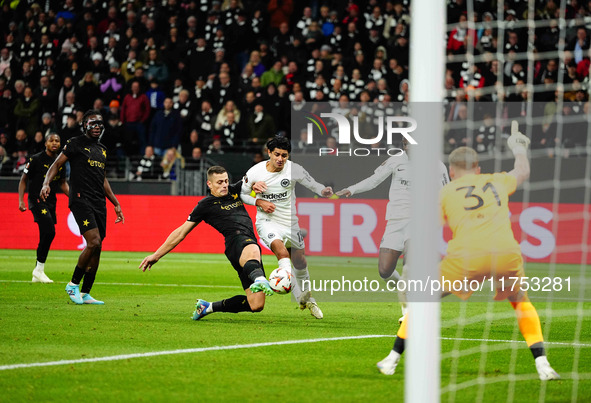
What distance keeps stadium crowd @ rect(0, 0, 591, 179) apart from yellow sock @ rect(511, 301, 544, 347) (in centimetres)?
969

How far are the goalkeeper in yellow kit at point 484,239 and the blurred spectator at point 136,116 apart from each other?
47.0 feet

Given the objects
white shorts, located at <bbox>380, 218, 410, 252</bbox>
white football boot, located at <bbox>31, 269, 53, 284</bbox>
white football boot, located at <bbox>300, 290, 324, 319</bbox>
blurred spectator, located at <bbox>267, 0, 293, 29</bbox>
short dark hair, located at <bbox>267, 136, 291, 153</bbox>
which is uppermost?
blurred spectator, located at <bbox>267, 0, 293, 29</bbox>

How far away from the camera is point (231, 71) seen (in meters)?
20.8

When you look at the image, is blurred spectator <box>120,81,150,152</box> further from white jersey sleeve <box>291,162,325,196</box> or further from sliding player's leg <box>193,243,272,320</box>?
sliding player's leg <box>193,243,272,320</box>

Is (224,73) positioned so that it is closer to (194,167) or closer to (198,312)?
(194,167)

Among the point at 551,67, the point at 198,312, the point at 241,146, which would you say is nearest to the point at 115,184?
the point at 241,146

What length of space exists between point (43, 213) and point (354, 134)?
633 cm

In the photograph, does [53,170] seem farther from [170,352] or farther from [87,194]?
[170,352]

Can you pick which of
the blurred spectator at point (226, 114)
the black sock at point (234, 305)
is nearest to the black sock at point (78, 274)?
the black sock at point (234, 305)

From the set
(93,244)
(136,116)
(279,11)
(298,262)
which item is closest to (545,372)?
(298,262)

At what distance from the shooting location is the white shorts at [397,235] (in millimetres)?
9789

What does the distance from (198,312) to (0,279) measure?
5.34m

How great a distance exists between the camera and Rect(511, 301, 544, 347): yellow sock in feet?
20.1

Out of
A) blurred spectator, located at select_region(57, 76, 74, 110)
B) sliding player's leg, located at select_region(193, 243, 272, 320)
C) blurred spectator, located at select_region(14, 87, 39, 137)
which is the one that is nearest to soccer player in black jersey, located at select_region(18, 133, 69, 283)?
sliding player's leg, located at select_region(193, 243, 272, 320)
